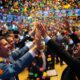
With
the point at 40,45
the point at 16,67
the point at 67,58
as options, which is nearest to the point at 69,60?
the point at 67,58

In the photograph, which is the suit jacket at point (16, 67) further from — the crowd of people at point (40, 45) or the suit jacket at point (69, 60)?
the suit jacket at point (69, 60)

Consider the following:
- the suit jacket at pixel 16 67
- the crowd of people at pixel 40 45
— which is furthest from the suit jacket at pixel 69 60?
the suit jacket at pixel 16 67

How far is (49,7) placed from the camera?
20562 mm

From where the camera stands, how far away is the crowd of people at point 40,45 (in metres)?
3.15

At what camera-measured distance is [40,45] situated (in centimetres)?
302

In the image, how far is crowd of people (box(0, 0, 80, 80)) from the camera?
315 centimetres

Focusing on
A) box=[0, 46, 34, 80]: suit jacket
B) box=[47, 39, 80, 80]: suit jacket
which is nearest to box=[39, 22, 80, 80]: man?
box=[47, 39, 80, 80]: suit jacket

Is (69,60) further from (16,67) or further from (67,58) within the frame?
(16,67)

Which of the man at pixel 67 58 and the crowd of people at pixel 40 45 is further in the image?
the crowd of people at pixel 40 45

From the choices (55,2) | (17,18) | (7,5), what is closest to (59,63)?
(17,18)

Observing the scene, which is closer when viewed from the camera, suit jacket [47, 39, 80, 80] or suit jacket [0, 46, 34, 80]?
suit jacket [47, 39, 80, 80]

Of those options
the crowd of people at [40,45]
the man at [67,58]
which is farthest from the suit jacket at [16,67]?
the man at [67,58]

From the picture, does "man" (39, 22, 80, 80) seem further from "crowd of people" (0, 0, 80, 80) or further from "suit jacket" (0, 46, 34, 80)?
"suit jacket" (0, 46, 34, 80)

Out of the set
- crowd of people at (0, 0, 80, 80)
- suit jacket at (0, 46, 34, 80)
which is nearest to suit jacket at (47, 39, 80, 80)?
crowd of people at (0, 0, 80, 80)
